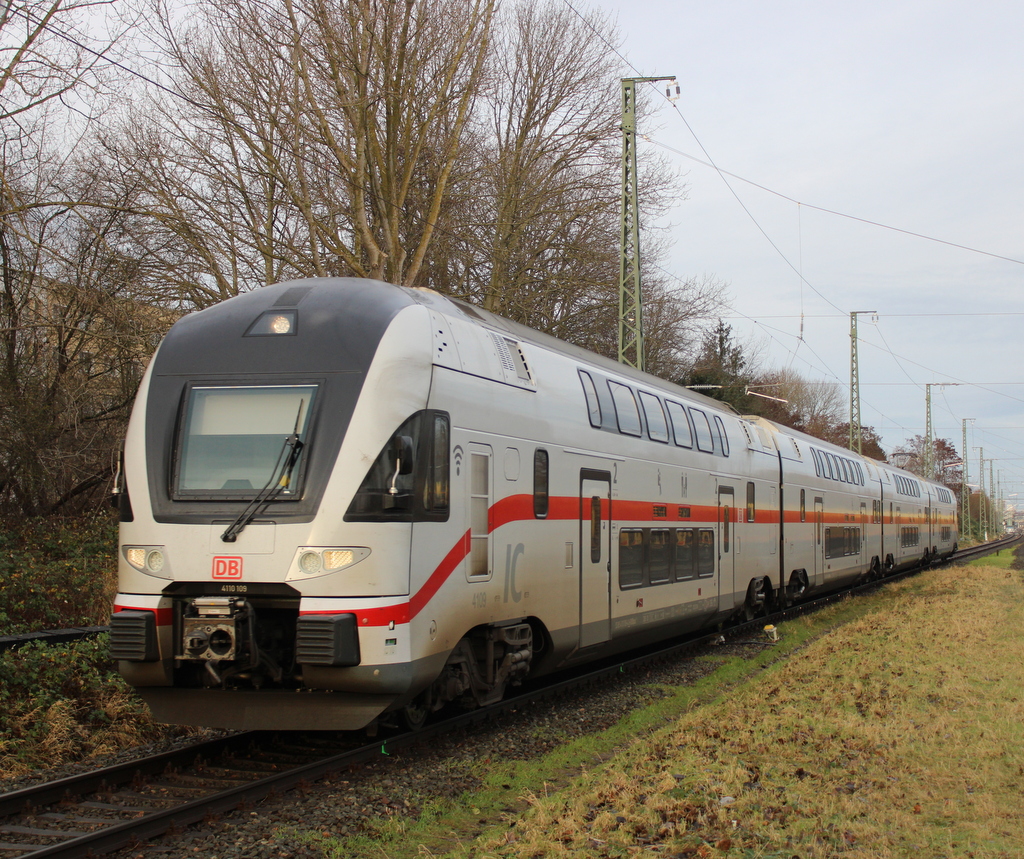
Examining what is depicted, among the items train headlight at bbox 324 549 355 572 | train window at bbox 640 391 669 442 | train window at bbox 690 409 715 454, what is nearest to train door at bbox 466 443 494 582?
train headlight at bbox 324 549 355 572

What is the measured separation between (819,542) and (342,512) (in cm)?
1650

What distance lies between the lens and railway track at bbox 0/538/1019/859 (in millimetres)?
5574

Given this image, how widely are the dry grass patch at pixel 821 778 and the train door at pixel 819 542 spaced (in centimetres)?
950

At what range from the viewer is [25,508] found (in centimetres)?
1909

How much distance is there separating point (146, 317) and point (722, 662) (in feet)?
36.6

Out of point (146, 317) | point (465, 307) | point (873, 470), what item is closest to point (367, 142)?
point (146, 317)

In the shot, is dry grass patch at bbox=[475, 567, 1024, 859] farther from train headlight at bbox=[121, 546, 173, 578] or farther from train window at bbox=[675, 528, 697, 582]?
train headlight at bbox=[121, 546, 173, 578]

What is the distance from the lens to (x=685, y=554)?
1336 centimetres

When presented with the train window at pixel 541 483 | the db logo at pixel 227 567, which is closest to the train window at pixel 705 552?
the train window at pixel 541 483

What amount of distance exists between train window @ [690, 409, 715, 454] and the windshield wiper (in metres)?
8.22

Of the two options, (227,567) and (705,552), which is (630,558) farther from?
(227,567)

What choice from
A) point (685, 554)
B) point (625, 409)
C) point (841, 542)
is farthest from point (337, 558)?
point (841, 542)

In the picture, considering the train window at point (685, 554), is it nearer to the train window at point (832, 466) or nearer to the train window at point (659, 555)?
the train window at point (659, 555)

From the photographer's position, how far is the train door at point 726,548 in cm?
1492
